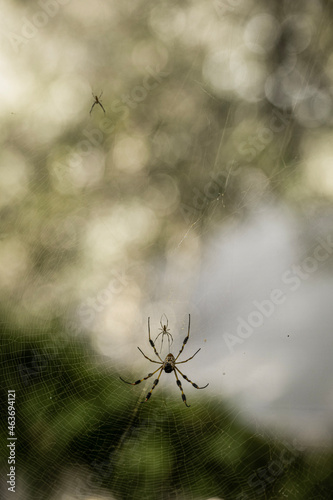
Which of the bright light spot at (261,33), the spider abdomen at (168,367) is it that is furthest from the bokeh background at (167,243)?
the spider abdomen at (168,367)

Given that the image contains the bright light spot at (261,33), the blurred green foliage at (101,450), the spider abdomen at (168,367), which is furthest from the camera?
the bright light spot at (261,33)

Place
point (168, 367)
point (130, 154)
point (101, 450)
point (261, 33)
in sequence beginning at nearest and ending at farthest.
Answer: point (101, 450)
point (168, 367)
point (261, 33)
point (130, 154)

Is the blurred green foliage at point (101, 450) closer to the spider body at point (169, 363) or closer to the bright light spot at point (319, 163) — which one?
the spider body at point (169, 363)

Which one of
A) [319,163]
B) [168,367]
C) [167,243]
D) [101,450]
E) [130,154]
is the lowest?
[101,450]

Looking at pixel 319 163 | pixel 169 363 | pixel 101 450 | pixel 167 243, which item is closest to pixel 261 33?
pixel 319 163

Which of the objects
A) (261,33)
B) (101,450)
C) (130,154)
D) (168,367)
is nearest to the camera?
(101,450)

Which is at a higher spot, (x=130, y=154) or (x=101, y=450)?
(x=130, y=154)

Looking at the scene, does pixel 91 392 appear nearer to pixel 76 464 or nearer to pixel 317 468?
pixel 76 464

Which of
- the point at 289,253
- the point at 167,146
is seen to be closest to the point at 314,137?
the point at 289,253

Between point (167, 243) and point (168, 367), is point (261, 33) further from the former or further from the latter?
point (168, 367)

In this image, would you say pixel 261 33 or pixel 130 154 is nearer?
pixel 261 33
